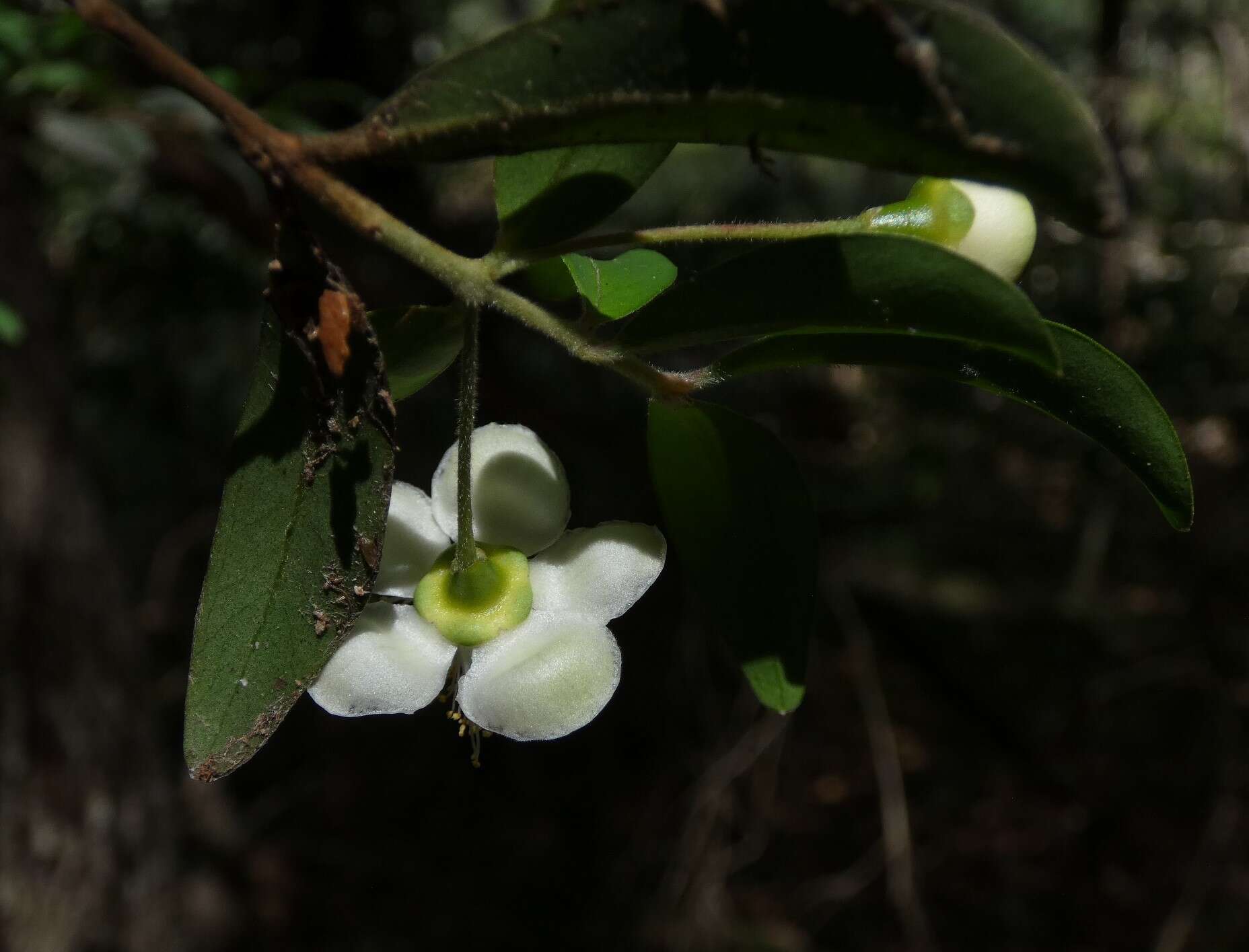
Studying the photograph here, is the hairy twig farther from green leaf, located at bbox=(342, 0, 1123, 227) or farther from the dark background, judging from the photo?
the dark background

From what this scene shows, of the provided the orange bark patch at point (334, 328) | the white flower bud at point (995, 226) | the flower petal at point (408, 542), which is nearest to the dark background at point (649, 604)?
the flower petal at point (408, 542)

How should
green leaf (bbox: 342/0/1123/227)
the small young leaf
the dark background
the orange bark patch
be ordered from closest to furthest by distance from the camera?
green leaf (bbox: 342/0/1123/227) < the orange bark patch < the small young leaf < the dark background

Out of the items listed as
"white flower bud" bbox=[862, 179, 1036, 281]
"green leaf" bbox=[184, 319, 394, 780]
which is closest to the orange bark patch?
"green leaf" bbox=[184, 319, 394, 780]

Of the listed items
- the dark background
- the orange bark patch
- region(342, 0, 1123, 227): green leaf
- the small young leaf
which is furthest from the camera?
the dark background

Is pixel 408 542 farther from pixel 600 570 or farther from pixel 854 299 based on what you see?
pixel 854 299

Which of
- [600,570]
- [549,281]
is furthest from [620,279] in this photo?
[600,570]

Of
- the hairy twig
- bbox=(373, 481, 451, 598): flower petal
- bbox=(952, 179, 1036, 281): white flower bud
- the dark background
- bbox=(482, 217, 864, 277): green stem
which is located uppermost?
the hairy twig
